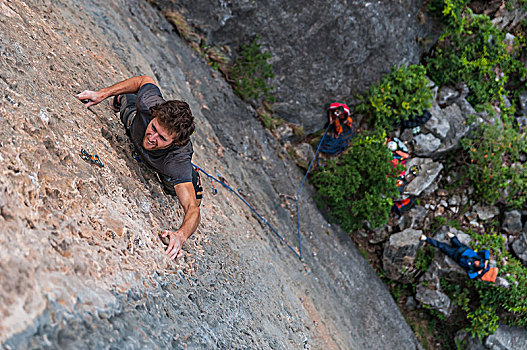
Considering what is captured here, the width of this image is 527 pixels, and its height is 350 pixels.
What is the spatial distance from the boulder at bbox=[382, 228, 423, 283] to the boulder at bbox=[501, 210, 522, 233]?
190cm

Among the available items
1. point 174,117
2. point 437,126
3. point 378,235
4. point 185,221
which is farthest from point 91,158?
point 437,126

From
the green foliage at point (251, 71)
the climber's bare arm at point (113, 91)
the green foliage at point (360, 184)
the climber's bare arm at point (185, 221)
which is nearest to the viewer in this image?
the climber's bare arm at point (185, 221)

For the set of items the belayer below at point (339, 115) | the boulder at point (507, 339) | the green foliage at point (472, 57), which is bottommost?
the boulder at point (507, 339)

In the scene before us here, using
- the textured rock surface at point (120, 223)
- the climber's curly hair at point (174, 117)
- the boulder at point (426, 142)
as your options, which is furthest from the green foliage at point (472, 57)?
the climber's curly hair at point (174, 117)

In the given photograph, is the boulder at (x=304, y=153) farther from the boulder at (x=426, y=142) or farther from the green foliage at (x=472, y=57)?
the green foliage at (x=472, y=57)

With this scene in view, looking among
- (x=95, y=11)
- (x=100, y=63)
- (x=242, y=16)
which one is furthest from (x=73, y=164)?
(x=242, y=16)

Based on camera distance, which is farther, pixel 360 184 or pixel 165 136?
pixel 360 184

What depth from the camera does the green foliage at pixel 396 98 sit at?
285 inches

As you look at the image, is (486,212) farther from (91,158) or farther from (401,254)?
(91,158)

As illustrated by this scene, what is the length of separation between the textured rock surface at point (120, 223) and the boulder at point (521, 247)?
12.8 feet

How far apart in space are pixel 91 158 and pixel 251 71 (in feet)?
14.4

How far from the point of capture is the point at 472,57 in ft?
26.3

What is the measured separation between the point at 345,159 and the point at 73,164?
5.44 meters

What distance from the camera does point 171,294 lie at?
264 centimetres
